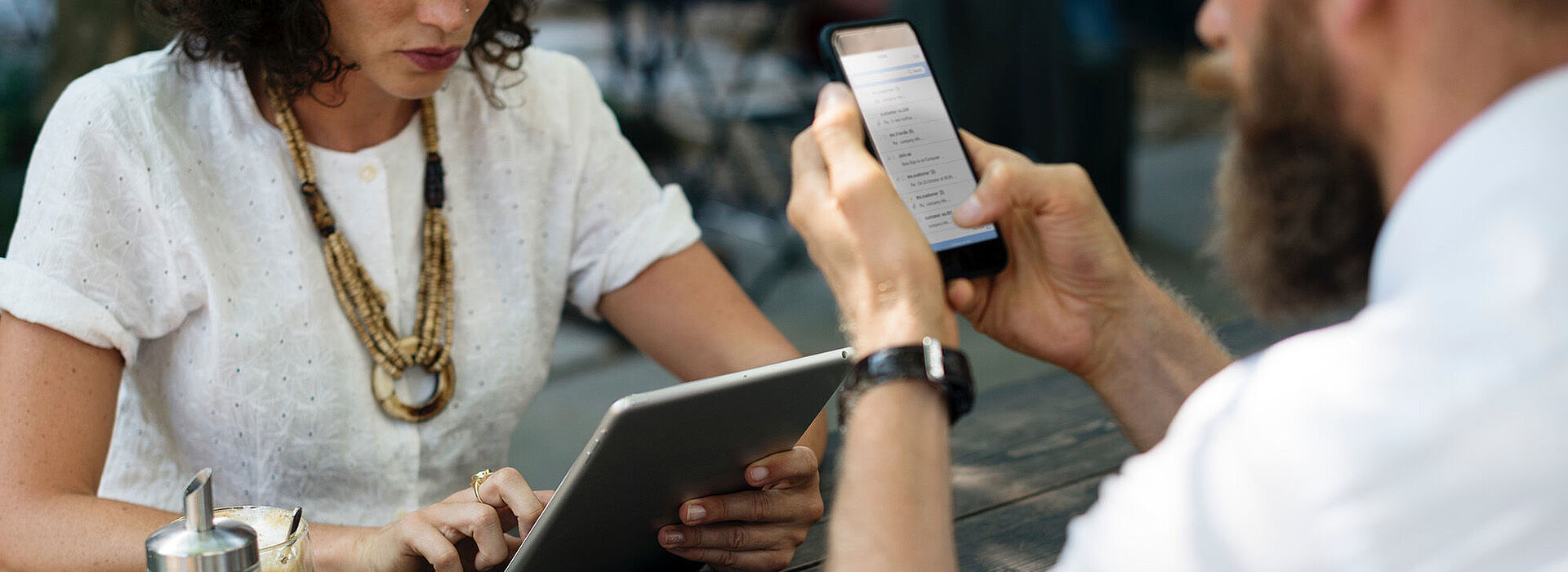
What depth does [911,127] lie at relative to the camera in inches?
44.1

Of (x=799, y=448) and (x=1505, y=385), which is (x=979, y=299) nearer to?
(x=799, y=448)

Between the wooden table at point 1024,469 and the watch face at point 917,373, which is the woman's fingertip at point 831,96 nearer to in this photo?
the watch face at point 917,373

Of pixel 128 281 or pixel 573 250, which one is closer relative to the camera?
pixel 128 281

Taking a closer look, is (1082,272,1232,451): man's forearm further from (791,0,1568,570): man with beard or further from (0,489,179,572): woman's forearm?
(0,489,179,572): woman's forearm

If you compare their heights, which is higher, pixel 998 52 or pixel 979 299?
pixel 979 299

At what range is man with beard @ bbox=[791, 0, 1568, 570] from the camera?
1.96ft

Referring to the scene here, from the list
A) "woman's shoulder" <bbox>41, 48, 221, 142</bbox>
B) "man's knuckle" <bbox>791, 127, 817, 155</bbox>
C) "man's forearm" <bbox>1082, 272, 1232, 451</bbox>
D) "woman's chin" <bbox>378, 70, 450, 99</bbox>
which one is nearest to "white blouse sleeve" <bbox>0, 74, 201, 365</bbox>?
"woman's shoulder" <bbox>41, 48, 221, 142</bbox>

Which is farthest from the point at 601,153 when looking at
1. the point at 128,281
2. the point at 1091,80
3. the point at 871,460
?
the point at 1091,80

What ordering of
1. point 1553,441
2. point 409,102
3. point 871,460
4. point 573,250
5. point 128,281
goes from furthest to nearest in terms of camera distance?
point 573,250 → point 409,102 → point 128,281 → point 871,460 → point 1553,441

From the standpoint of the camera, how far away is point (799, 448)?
122 cm

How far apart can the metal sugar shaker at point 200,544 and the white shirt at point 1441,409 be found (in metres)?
0.61

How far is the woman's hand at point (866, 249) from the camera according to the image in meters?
0.91

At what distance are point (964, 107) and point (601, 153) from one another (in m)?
2.84

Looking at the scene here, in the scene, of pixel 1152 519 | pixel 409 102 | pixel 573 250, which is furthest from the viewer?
pixel 573 250
